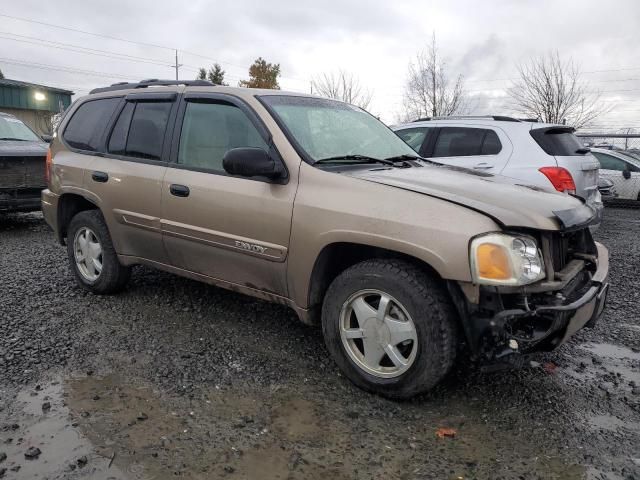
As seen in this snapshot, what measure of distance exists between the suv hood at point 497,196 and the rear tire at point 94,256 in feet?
7.92

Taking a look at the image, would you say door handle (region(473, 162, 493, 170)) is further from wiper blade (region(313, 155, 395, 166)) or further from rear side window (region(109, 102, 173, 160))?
rear side window (region(109, 102, 173, 160))

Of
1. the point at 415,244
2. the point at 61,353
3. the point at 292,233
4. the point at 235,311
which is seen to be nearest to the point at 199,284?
the point at 235,311

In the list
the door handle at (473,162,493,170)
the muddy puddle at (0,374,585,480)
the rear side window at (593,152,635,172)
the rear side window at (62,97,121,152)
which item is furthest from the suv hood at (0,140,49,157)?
the rear side window at (593,152,635,172)

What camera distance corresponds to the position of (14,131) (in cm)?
891

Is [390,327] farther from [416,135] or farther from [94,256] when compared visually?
[416,135]

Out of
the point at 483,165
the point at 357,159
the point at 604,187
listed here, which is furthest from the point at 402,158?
the point at 604,187

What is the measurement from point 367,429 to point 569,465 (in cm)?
95

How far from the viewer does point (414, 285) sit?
9.05ft

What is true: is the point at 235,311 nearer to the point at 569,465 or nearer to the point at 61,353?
the point at 61,353

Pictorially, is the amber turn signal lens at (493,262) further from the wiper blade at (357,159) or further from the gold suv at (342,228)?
the wiper blade at (357,159)

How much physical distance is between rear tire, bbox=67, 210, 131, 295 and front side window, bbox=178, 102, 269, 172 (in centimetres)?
119

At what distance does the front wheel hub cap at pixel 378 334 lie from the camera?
2.85 metres

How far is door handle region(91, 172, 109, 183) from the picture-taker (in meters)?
4.30

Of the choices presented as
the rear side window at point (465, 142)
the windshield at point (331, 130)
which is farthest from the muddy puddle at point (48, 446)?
the rear side window at point (465, 142)
